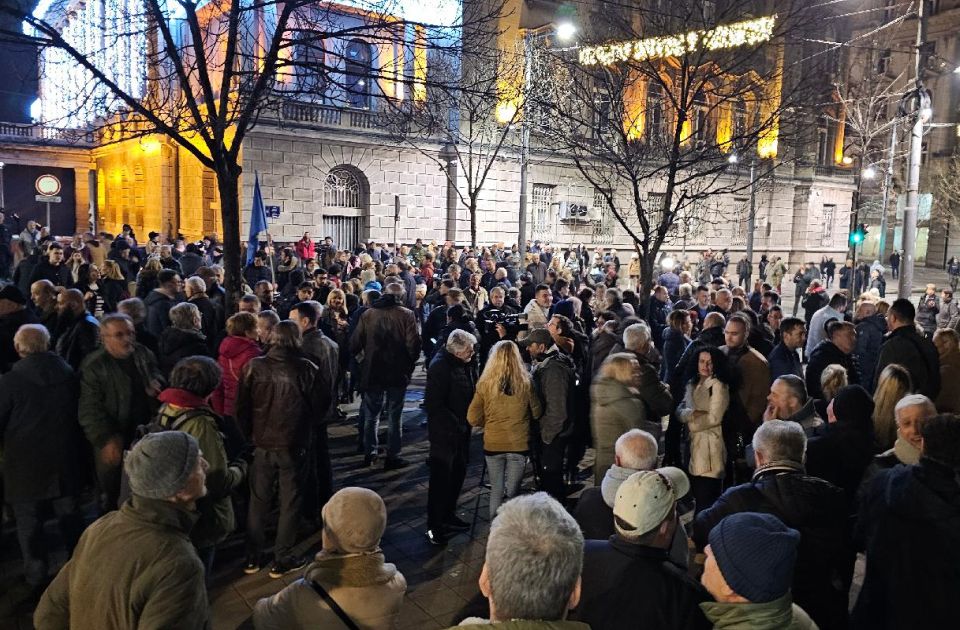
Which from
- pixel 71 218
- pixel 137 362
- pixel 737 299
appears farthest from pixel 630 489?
pixel 71 218

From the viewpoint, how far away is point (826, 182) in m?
44.0

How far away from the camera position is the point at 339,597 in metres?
2.62

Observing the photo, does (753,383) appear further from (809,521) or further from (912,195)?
(912,195)

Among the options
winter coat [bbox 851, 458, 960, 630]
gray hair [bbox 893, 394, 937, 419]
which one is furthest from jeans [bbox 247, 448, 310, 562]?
gray hair [bbox 893, 394, 937, 419]

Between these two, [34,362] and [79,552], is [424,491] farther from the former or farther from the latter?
[79,552]

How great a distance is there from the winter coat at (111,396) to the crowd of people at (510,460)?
0.05 ft

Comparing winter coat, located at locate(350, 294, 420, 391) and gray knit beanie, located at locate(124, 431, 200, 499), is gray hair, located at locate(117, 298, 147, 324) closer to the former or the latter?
winter coat, located at locate(350, 294, 420, 391)

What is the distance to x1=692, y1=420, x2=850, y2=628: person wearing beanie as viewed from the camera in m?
3.45

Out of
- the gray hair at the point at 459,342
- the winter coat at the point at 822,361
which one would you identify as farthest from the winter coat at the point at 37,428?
the winter coat at the point at 822,361

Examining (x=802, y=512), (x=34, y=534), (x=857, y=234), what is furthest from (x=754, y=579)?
(x=857, y=234)

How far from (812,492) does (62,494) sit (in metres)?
4.79

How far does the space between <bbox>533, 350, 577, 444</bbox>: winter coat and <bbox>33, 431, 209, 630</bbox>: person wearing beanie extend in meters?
3.54

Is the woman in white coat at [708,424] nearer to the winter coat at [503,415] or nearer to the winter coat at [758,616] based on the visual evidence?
the winter coat at [503,415]

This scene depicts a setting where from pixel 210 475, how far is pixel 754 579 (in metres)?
2.90
